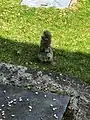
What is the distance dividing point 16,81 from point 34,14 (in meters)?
3.80

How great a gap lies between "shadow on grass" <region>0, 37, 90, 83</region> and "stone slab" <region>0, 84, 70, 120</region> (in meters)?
1.96

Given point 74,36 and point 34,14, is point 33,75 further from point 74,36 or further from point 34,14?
point 34,14

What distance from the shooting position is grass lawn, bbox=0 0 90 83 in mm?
9320

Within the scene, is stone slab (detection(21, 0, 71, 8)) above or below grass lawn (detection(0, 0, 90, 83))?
above

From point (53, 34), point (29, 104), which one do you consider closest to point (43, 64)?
point (53, 34)

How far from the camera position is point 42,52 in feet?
30.3

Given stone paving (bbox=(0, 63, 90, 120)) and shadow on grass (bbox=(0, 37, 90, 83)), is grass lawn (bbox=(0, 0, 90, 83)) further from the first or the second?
stone paving (bbox=(0, 63, 90, 120))

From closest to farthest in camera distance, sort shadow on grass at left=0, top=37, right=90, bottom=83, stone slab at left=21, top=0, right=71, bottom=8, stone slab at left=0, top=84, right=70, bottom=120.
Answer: stone slab at left=0, top=84, right=70, bottom=120 < shadow on grass at left=0, top=37, right=90, bottom=83 < stone slab at left=21, top=0, right=71, bottom=8

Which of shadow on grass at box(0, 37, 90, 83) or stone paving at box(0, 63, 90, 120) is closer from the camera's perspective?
stone paving at box(0, 63, 90, 120)

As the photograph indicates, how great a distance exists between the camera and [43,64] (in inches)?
364

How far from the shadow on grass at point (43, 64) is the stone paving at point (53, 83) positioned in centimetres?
47

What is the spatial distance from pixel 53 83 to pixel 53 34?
2.74m

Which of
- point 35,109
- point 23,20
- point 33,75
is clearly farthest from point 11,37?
point 35,109

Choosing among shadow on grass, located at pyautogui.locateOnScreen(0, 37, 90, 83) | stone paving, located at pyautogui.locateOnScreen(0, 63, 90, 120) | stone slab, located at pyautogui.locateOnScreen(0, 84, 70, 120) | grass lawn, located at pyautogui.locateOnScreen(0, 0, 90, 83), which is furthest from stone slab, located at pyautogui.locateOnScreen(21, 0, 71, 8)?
stone slab, located at pyautogui.locateOnScreen(0, 84, 70, 120)
